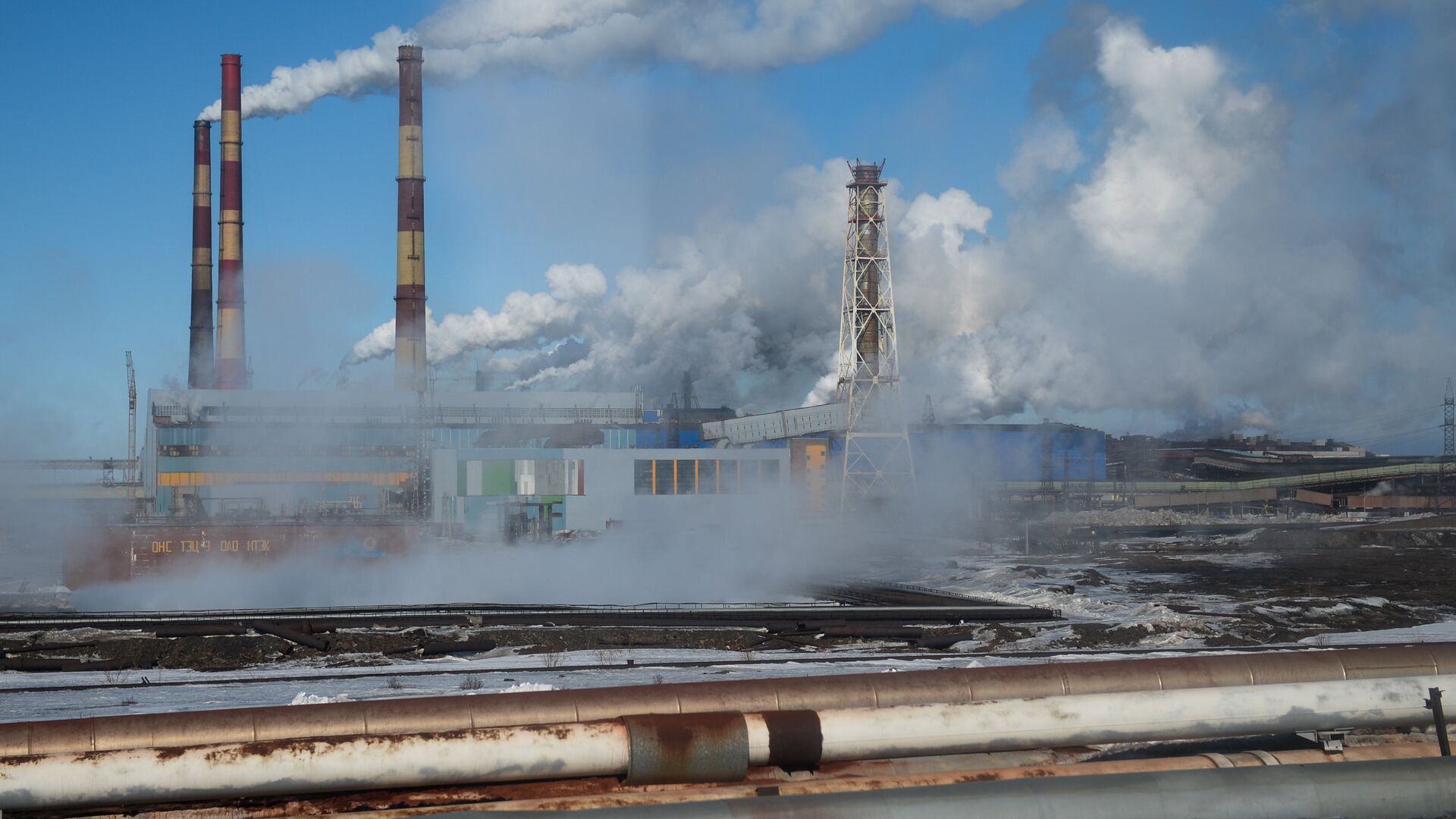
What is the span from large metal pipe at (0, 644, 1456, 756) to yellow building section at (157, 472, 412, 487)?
162 feet

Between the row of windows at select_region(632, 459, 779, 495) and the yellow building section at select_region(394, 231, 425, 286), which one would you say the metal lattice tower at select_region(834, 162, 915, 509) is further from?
the yellow building section at select_region(394, 231, 425, 286)

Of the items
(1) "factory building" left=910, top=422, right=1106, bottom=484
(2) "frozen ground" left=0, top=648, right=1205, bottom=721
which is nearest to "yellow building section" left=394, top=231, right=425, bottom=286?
(1) "factory building" left=910, top=422, right=1106, bottom=484

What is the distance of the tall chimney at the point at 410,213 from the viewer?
5616 cm

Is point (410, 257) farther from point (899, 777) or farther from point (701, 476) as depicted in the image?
point (899, 777)

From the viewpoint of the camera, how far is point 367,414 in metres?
59.4

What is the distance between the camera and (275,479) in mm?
53938

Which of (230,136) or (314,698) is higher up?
(230,136)

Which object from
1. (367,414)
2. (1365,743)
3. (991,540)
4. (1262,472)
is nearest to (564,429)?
(367,414)

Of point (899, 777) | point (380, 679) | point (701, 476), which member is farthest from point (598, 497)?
point (899, 777)

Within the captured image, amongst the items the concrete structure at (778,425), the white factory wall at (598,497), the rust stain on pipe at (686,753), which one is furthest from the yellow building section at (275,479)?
the rust stain on pipe at (686,753)

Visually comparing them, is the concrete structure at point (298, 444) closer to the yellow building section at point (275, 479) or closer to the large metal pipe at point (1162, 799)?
the yellow building section at point (275, 479)

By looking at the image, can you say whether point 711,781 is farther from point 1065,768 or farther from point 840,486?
point 840,486

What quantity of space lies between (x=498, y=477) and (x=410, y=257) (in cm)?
1214

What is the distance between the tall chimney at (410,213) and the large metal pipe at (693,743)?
52756 millimetres
